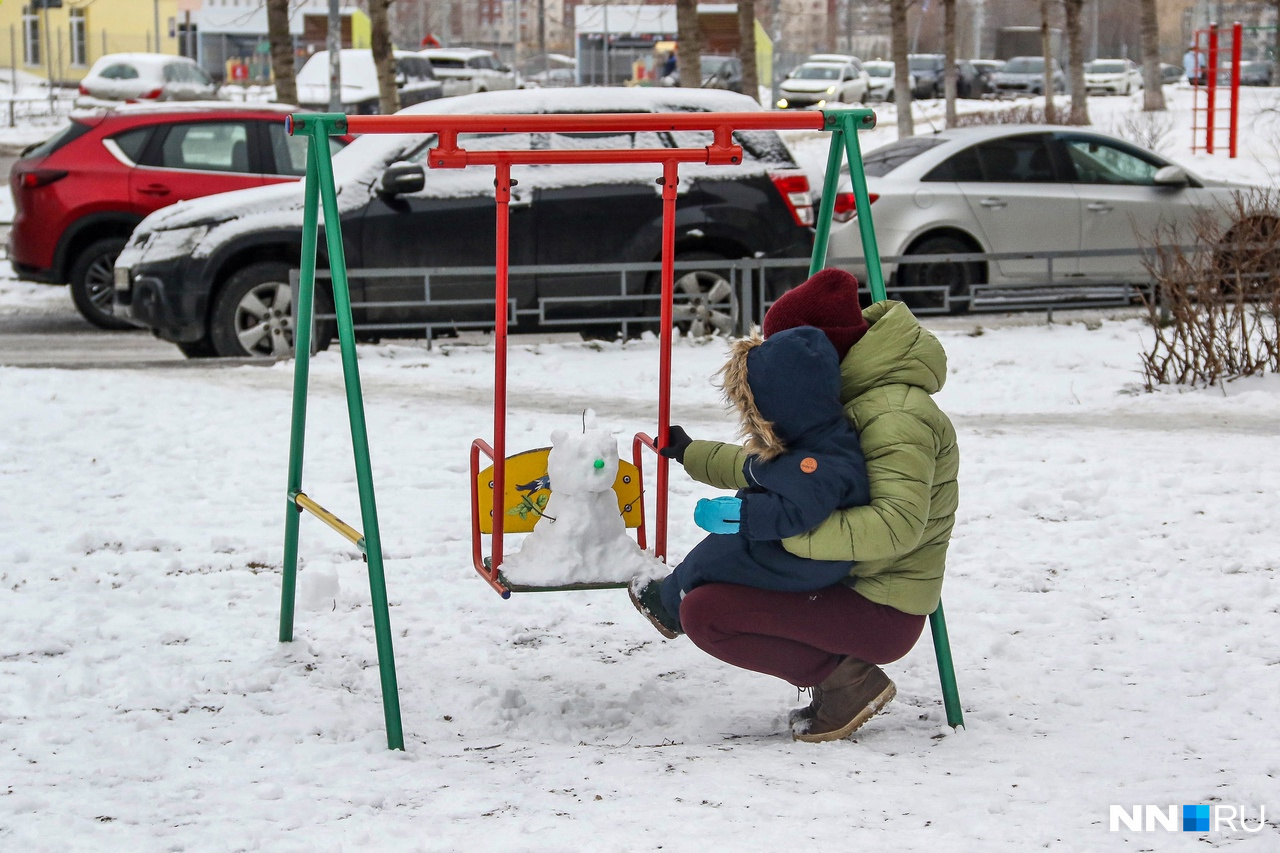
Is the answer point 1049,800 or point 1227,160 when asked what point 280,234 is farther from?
point 1227,160

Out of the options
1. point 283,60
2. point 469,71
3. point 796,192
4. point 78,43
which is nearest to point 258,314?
point 796,192

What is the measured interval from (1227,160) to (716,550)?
781 inches

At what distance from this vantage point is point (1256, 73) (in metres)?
42.4

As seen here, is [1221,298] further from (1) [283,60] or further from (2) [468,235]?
(1) [283,60]

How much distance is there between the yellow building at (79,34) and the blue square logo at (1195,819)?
153 ft

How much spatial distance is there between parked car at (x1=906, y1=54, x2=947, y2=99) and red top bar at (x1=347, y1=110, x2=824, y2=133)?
117 feet

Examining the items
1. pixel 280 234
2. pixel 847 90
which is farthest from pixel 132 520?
pixel 847 90

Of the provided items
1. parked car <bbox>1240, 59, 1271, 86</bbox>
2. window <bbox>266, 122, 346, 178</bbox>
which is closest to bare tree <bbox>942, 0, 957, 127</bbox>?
window <bbox>266, 122, 346, 178</bbox>

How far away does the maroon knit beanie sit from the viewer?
3.35 m

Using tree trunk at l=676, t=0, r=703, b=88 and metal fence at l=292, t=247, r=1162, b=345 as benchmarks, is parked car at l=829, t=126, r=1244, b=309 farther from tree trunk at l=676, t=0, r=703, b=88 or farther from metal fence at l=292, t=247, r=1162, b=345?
tree trunk at l=676, t=0, r=703, b=88

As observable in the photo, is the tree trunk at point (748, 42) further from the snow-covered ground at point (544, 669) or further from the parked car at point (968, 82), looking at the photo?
the parked car at point (968, 82)

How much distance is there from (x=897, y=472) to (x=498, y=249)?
1.19 metres

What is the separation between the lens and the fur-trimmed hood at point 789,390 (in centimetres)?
322

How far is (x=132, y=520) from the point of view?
5.50m
